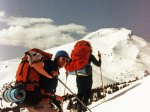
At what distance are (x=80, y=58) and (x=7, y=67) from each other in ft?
333

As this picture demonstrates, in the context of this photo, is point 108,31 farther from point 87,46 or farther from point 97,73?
point 87,46

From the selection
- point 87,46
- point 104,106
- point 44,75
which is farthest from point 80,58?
point 44,75

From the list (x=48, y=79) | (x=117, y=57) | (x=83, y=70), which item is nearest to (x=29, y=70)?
(x=48, y=79)

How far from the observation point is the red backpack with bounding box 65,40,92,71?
11742mm

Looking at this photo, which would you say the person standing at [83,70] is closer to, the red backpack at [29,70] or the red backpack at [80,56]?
the red backpack at [80,56]

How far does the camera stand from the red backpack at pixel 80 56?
462 inches

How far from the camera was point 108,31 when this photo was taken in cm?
14162

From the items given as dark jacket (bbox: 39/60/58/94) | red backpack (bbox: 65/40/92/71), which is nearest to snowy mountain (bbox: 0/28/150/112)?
red backpack (bbox: 65/40/92/71)

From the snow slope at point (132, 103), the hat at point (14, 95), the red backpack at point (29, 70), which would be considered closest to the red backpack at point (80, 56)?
the snow slope at point (132, 103)

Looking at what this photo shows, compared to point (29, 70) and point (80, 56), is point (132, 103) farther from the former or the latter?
point (29, 70)

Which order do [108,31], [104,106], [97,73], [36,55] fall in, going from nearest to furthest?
[36,55]
[104,106]
[97,73]
[108,31]

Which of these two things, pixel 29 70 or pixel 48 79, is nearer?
pixel 29 70

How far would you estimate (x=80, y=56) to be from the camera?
11789mm

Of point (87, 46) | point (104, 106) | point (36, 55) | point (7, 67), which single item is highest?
point (7, 67)
